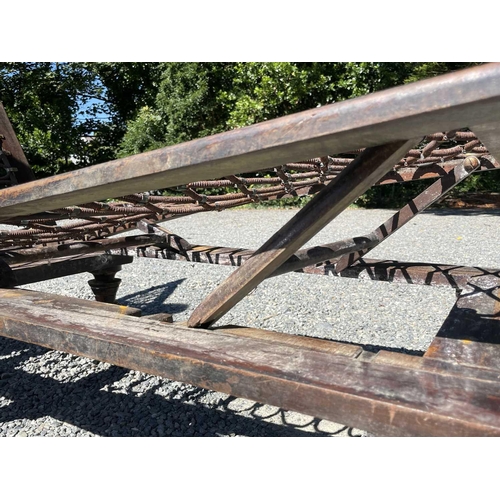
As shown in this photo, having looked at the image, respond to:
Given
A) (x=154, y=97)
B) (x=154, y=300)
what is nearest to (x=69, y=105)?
(x=154, y=97)

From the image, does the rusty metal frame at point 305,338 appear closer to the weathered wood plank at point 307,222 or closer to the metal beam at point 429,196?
the weathered wood plank at point 307,222

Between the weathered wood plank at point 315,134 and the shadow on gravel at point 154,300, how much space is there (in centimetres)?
343

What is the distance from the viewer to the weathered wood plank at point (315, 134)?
67 centimetres

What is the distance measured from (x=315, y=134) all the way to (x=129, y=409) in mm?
2276

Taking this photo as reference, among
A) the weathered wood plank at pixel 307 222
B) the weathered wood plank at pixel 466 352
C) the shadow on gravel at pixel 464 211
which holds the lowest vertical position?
the shadow on gravel at pixel 464 211

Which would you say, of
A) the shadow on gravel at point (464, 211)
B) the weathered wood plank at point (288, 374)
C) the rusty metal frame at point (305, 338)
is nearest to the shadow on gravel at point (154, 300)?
the rusty metal frame at point (305, 338)

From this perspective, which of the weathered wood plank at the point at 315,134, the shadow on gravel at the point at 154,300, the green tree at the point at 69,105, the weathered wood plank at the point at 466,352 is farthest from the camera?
the green tree at the point at 69,105

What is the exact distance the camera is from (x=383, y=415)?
0.84 m

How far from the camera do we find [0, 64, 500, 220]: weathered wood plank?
0.67 m

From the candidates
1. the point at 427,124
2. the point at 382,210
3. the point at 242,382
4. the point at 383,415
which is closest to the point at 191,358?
the point at 242,382

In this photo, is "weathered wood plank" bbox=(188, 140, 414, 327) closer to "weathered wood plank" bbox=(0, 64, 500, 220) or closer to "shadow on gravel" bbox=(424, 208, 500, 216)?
"weathered wood plank" bbox=(0, 64, 500, 220)

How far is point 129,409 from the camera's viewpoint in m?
2.65

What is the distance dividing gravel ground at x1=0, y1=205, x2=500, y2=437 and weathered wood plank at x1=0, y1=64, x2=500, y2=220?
1718 millimetres

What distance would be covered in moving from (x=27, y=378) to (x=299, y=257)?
206cm
